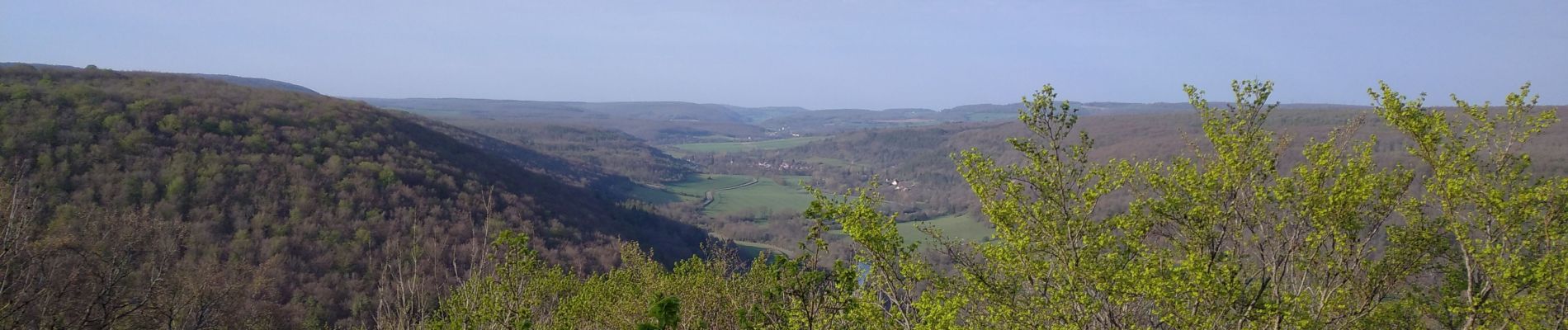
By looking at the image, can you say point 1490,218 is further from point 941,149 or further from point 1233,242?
point 941,149

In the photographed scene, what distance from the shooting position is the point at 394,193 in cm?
3772

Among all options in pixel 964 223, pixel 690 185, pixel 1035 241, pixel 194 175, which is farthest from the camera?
pixel 690 185

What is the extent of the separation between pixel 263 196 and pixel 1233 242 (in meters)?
37.2

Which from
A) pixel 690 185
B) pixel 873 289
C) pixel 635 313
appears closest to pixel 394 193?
pixel 635 313

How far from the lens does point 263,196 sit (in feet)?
109

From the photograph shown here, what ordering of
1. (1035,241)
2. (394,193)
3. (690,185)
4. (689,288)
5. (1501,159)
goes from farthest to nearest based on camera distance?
(690,185), (394,193), (689,288), (1035,241), (1501,159)

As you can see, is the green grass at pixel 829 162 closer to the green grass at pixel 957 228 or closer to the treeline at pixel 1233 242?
the green grass at pixel 957 228

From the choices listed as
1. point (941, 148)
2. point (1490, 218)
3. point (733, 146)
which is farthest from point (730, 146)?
point (1490, 218)

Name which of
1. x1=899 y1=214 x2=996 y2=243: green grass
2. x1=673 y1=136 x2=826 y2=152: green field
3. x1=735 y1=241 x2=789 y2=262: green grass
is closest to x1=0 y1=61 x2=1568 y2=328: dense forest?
x1=735 y1=241 x2=789 y2=262: green grass

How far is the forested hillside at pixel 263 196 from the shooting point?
23844mm

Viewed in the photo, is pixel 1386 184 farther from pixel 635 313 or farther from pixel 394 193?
pixel 394 193

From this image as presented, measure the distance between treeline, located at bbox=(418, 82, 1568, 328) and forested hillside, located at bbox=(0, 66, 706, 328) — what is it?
43.2 feet

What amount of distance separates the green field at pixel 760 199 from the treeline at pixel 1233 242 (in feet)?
224

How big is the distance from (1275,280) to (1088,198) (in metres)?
1.84
